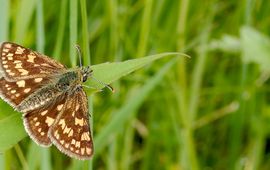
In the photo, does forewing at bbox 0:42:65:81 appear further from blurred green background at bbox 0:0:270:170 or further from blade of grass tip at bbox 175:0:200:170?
blade of grass tip at bbox 175:0:200:170

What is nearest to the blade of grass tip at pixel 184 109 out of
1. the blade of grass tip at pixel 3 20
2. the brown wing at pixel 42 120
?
the brown wing at pixel 42 120

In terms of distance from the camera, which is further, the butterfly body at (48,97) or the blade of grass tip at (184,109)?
the blade of grass tip at (184,109)

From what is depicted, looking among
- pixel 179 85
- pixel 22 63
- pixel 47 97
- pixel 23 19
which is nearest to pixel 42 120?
pixel 47 97

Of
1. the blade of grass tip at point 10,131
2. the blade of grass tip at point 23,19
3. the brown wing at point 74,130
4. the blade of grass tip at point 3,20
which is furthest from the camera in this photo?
the blade of grass tip at point 23,19

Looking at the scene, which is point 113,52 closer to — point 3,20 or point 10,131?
point 3,20

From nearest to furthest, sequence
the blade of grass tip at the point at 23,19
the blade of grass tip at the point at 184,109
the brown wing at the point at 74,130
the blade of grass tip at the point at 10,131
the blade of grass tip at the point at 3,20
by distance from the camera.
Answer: the blade of grass tip at the point at 10,131, the brown wing at the point at 74,130, the blade of grass tip at the point at 3,20, the blade of grass tip at the point at 23,19, the blade of grass tip at the point at 184,109

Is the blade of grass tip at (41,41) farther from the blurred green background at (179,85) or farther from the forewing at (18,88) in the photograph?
the blurred green background at (179,85)

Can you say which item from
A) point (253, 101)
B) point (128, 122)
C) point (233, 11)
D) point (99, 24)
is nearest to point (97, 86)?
point (128, 122)

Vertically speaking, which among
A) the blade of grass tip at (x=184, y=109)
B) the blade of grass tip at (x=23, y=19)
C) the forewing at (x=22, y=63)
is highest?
the blade of grass tip at (x=23, y=19)

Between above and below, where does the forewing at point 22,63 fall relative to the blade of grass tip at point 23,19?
below
